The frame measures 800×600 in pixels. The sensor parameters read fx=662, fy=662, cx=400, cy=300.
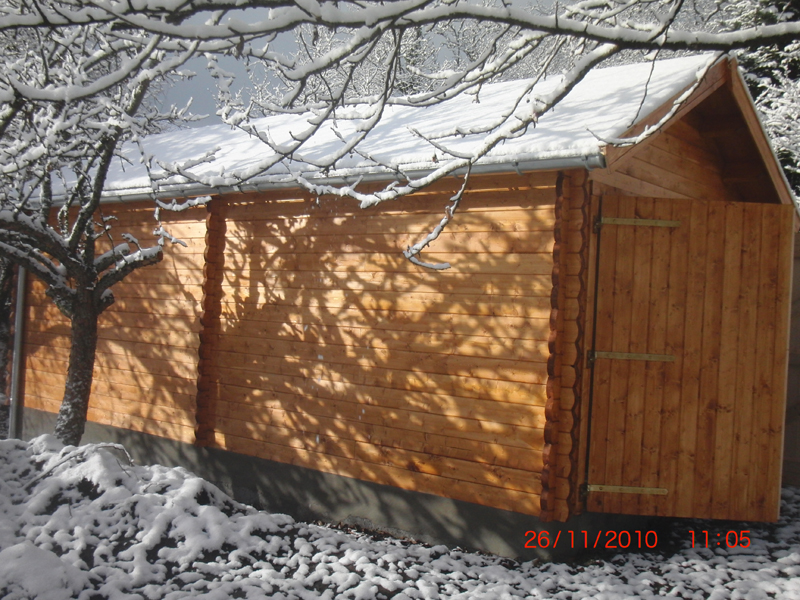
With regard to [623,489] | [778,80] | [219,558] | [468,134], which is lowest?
[219,558]

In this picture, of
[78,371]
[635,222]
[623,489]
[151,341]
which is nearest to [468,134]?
[635,222]

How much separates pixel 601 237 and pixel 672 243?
532 mm

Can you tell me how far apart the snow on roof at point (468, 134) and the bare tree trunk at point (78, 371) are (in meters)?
1.42

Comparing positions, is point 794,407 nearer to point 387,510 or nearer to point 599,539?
point 599,539

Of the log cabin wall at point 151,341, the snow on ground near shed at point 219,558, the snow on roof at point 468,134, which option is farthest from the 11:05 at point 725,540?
the log cabin wall at point 151,341

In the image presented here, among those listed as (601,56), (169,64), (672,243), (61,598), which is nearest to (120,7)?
(169,64)

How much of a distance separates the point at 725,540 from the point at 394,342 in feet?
10.5

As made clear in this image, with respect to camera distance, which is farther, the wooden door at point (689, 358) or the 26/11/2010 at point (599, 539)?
the wooden door at point (689, 358)

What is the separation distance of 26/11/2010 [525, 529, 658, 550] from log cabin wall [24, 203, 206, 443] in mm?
3804

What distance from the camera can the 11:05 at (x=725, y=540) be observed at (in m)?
5.39

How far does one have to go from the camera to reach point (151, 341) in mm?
7438

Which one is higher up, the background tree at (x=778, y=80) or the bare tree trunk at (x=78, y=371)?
the background tree at (x=778, y=80)

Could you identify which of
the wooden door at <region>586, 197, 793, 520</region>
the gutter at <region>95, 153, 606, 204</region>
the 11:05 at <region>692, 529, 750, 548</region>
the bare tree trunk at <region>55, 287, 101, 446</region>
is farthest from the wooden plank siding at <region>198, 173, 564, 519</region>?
the 11:05 at <region>692, 529, 750, 548</region>

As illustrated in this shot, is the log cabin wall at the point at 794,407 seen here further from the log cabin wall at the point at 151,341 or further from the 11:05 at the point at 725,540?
the log cabin wall at the point at 151,341
